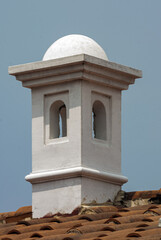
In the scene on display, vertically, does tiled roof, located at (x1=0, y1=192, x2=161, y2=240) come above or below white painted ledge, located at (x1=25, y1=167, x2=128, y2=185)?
below

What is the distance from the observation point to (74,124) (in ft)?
50.0

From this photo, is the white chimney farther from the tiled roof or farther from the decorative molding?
the tiled roof

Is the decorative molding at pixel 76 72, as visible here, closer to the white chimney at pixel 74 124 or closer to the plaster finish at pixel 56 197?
the white chimney at pixel 74 124

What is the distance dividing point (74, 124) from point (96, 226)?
9.44ft

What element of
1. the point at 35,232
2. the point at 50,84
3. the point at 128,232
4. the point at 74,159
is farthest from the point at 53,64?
the point at 128,232

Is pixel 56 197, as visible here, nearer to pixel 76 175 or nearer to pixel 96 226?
pixel 76 175

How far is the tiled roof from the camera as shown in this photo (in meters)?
11.8

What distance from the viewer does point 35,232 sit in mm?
12922

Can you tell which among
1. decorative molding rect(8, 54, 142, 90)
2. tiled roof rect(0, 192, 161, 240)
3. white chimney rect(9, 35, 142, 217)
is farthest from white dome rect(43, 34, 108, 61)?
tiled roof rect(0, 192, 161, 240)

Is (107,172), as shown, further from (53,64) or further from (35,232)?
(35,232)

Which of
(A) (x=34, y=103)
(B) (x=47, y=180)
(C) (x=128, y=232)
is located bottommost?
(C) (x=128, y=232)

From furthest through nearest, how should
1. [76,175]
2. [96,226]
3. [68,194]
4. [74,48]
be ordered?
1. [74,48]
2. [68,194]
3. [76,175]
4. [96,226]

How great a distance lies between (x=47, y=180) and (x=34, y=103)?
131cm

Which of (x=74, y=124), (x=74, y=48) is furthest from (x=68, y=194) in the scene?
(x=74, y=48)
